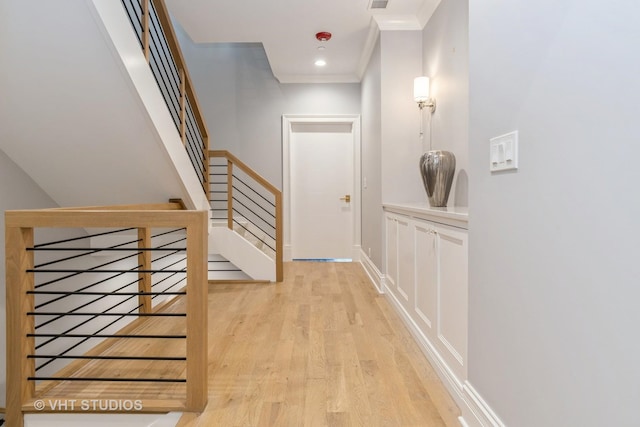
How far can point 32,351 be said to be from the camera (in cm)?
166

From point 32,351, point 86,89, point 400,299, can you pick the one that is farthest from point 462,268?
point 86,89

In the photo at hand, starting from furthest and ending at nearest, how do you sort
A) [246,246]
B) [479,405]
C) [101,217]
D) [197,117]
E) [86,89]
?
[246,246] → [197,117] → [86,89] → [101,217] → [479,405]

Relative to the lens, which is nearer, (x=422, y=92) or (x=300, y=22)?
(x=422, y=92)

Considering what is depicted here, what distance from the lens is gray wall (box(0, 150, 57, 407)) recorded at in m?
2.77

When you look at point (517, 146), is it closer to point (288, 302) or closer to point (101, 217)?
point (101, 217)

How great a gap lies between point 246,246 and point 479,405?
297 centimetres

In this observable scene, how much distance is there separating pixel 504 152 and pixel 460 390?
1056 millimetres

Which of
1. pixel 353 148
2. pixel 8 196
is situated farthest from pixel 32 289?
pixel 353 148

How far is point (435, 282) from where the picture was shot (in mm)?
2045

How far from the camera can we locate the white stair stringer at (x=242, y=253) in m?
3.99

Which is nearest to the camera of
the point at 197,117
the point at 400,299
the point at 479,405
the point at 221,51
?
the point at 479,405

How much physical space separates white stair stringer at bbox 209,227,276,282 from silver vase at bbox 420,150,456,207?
6.68 ft

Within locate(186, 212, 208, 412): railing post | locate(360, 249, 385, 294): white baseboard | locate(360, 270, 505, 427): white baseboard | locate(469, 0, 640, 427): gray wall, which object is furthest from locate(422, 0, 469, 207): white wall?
locate(186, 212, 208, 412): railing post

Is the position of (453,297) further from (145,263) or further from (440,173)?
(145,263)
